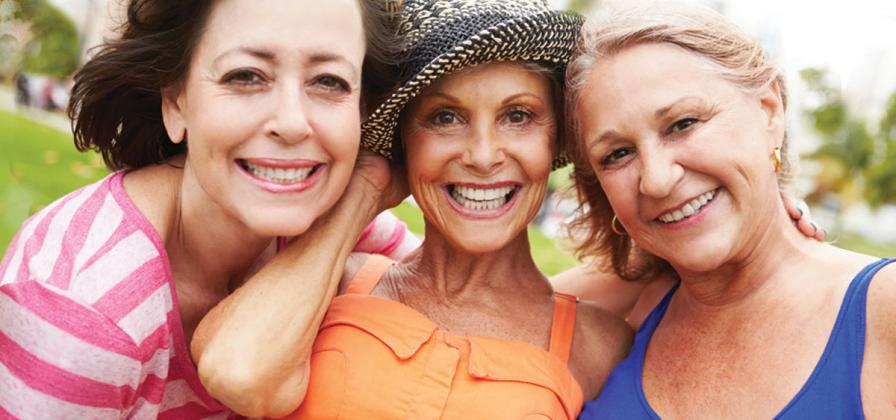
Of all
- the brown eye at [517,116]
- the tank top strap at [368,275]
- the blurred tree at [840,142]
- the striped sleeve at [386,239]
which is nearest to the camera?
the brown eye at [517,116]

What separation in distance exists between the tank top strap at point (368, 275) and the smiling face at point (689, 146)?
99 cm

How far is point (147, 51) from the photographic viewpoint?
2473 millimetres

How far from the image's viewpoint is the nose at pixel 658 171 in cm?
227

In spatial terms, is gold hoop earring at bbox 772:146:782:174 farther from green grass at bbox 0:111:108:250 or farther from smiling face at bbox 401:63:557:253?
green grass at bbox 0:111:108:250

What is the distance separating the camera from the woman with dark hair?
2.08 m

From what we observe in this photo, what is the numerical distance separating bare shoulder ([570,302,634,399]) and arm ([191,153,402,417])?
2.90 ft

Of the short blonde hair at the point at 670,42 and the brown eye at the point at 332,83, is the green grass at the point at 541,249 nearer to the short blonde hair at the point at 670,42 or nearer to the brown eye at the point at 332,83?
the short blonde hair at the point at 670,42

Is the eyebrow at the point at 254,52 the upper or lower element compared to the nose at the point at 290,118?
upper

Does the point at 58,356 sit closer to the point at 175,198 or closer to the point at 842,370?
the point at 175,198

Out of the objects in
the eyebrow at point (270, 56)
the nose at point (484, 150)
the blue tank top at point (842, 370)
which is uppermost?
the eyebrow at point (270, 56)

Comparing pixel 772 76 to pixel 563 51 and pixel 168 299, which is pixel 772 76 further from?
pixel 168 299

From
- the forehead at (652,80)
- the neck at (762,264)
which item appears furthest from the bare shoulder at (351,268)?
the neck at (762,264)

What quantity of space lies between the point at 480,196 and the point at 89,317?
1.24 m

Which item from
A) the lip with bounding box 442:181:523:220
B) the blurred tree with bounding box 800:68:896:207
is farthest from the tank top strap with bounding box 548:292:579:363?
the blurred tree with bounding box 800:68:896:207
